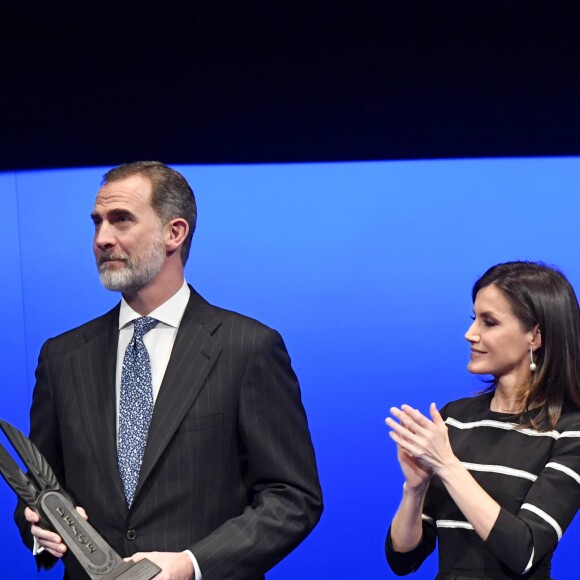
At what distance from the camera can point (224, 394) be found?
2.33 meters

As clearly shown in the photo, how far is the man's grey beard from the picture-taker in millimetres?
2389

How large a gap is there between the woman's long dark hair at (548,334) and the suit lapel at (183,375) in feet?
2.39

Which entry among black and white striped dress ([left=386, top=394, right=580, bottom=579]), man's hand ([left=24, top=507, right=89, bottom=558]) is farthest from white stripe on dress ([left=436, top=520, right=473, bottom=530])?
man's hand ([left=24, top=507, right=89, bottom=558])

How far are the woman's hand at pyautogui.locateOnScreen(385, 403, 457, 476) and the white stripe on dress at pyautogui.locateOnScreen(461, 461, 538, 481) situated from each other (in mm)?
130

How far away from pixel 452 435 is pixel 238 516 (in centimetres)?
59

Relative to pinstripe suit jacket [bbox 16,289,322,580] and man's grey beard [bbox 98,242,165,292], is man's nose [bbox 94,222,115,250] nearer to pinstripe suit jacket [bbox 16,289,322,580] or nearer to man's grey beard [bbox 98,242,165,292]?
man's grey beard [bbox 98,242,165,292]

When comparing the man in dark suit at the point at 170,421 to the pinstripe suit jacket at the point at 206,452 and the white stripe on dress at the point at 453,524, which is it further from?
the white stripe on dress at the point at 453,524

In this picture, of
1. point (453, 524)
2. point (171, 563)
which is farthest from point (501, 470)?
point (171, 563)

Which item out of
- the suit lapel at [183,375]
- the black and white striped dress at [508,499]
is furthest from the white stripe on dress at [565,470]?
the suit lapel at [183,375]

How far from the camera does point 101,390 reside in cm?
239

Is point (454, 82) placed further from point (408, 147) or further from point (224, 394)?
point (224, 394)

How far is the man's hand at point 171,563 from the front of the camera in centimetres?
212

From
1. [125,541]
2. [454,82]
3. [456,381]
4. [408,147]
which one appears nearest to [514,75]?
[454,82]

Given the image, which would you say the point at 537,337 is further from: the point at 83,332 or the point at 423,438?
the point at 83,332
